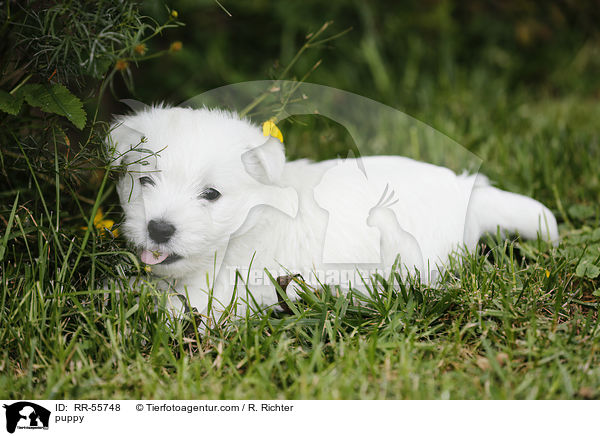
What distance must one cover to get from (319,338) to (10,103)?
1.41 m

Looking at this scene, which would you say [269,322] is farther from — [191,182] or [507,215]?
[507,215]

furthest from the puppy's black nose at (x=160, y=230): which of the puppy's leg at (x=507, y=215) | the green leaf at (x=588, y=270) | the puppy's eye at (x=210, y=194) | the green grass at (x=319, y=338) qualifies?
the green leaf at (x=588, y=270)

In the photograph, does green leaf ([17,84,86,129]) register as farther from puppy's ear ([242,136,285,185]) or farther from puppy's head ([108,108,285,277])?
puppy's ear ([242,136,285,185])

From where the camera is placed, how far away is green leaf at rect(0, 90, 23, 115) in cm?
203

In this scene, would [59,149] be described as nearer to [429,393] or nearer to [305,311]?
[305,311]

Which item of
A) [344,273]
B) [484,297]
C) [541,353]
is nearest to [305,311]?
[344,273]

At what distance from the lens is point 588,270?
7.81 ft

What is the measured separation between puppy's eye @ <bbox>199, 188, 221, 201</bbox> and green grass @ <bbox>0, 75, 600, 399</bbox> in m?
0.43

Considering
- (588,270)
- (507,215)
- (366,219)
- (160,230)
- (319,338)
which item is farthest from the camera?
(507,215)

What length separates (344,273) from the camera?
2207 millimetres

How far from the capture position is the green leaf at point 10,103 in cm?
203
